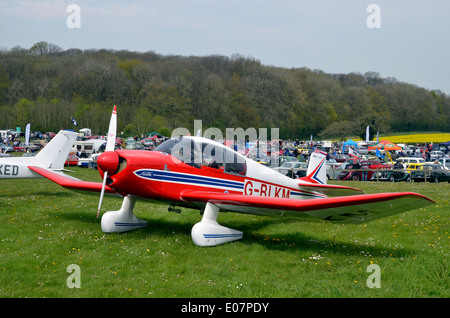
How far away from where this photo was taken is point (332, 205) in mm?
6992

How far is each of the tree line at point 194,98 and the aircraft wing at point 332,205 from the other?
4766cm

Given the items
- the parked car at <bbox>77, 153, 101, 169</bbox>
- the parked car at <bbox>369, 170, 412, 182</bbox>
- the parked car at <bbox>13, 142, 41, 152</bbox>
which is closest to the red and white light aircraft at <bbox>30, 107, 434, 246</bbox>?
the parked car at <bbox>369, 170, 412, 182</bbox>

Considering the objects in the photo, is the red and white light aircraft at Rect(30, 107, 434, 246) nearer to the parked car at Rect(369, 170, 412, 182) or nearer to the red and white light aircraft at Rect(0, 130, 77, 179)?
the red and white light aircraft at Rect(0, 130, 77, 179)

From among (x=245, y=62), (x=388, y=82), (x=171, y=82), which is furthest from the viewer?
(x=388, y=82)

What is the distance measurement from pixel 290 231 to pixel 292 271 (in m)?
3.13

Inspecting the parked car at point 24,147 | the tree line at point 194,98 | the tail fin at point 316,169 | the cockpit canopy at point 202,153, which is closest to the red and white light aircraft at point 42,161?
the cockpit canopy at point 202,153

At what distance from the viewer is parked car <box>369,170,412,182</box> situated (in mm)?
26188

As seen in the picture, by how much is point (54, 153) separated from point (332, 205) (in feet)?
40.6

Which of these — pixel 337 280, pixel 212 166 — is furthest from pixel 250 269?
pixel 212 166

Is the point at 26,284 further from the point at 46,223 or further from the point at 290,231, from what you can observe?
the point at 290,231

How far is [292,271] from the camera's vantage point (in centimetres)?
648

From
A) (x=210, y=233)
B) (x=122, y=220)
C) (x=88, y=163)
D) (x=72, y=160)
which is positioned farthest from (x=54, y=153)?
(x=72, y=160)

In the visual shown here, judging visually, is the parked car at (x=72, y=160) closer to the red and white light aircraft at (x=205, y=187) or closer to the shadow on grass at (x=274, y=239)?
the shadow on grass at (x=274, y=239)

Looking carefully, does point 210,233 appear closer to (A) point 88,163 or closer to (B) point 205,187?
(B) point 205,187
